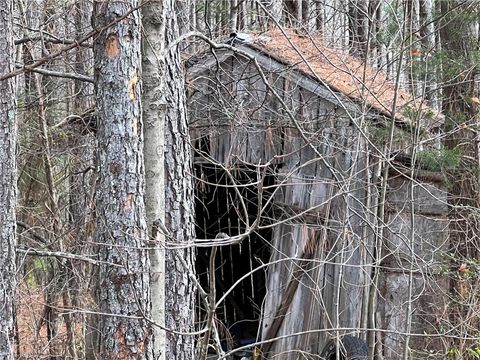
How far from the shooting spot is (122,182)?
3.94 metres

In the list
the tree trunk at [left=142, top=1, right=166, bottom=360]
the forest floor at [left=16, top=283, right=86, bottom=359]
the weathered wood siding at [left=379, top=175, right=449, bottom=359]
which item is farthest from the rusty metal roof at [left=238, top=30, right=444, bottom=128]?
the forest floor at [left=16, top=283, right=86, bottom=359]

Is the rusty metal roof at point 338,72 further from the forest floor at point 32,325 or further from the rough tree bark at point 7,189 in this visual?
the forest floor at point 32,325

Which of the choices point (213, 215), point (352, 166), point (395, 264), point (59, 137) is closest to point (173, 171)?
point (352, 166)

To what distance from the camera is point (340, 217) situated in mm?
7250

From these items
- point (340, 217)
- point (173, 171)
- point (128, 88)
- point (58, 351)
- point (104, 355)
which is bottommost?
point (58, 351)

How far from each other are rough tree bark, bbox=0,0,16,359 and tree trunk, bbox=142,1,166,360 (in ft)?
3.46

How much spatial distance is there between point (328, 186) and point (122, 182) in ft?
12.7

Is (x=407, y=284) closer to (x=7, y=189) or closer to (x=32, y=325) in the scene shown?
(x=32, y=325)

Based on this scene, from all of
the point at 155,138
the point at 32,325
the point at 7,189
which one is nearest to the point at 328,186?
the point at 32,325

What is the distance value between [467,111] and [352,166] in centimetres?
199

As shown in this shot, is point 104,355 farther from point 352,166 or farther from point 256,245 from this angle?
point 256,245

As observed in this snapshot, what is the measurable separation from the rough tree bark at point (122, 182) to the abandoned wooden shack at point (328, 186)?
284 cm

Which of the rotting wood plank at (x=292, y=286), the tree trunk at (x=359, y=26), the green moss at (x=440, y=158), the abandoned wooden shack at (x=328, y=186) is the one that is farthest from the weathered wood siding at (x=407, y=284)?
the tree trunk at (x=359, y=26)

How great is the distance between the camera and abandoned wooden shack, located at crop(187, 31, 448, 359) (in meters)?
6.96
